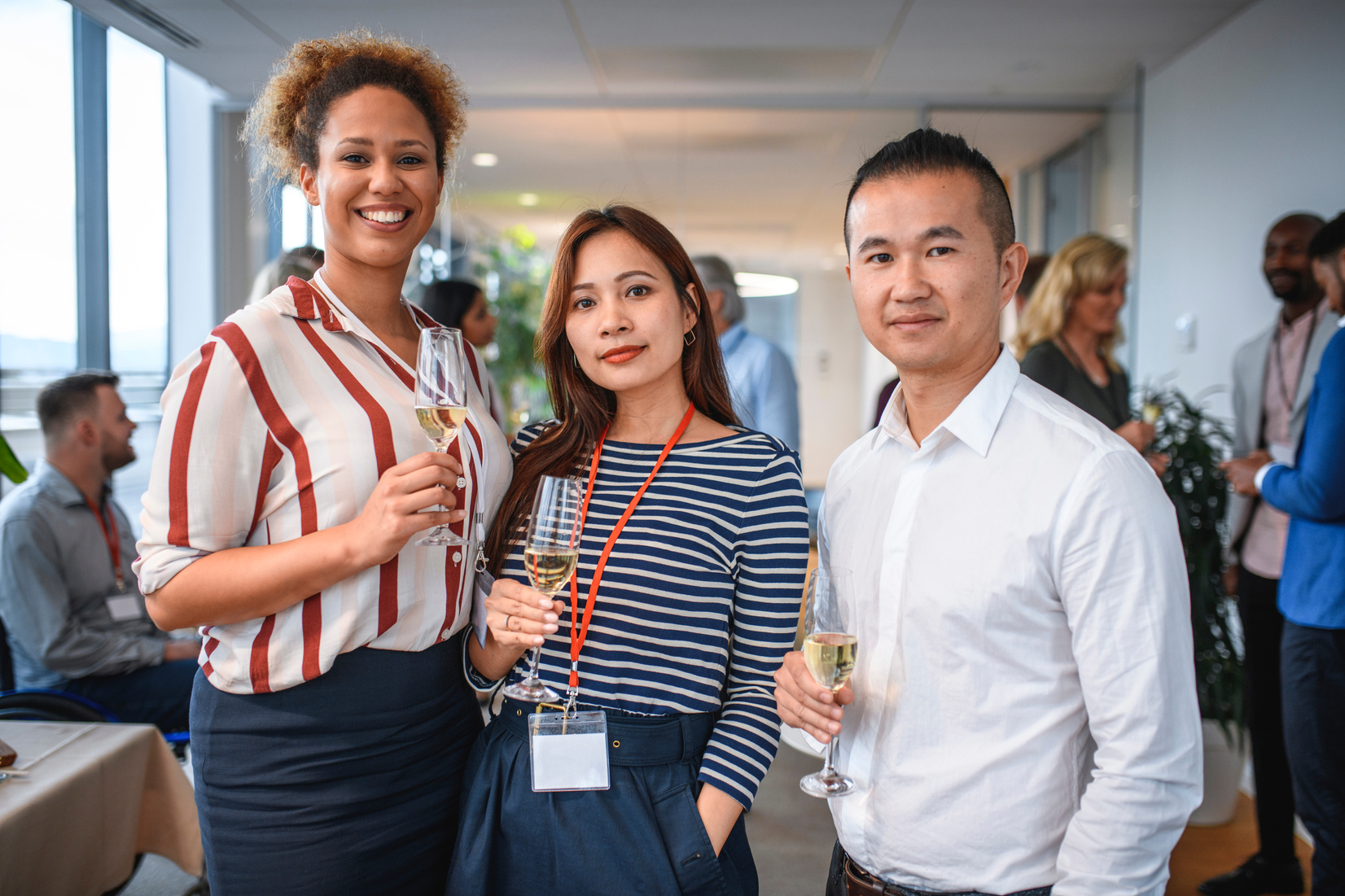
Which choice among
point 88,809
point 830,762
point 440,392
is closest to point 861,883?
point 830,762

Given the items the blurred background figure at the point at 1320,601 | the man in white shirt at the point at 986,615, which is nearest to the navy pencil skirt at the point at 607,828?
the man in white shirt at the point at 986,615

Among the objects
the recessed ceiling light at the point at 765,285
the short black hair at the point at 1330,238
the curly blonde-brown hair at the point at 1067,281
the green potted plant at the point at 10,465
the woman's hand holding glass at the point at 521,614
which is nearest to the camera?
the woman's hand holding glass at the point at 521,614

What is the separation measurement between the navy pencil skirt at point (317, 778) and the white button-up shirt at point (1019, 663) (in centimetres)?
64

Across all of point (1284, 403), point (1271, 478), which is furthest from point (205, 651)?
point (1284, 403)

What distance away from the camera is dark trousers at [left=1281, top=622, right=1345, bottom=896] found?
91.1 inches

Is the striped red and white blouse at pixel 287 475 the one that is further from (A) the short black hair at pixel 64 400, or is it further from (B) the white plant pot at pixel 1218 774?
(B) the white plant pot at pixel 1218 774

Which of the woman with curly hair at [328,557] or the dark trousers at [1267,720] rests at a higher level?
the woman with curly hair at [328,557]

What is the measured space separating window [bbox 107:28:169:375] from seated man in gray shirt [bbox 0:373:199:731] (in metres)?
1.72

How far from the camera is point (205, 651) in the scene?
1341mm

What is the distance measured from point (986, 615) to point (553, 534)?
0.57 m

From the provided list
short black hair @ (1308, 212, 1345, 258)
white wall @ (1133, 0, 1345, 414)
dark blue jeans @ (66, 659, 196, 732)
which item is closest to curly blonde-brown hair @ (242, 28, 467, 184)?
dark blue jeans @ (66, 659, 196, 732)

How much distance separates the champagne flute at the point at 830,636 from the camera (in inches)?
45.4

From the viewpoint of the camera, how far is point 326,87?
1.45 metres

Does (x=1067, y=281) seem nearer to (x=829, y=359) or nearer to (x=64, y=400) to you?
(x=64, y=400)
